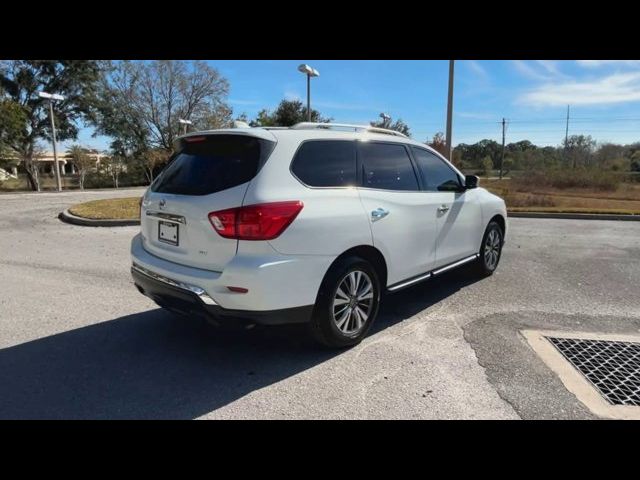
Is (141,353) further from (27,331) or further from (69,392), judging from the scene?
(27,331)

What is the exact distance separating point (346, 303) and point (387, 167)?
1.44 metres

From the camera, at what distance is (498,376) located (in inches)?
128

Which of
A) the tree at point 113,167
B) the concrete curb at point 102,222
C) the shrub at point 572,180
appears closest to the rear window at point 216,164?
the concrete curb at point 102,222

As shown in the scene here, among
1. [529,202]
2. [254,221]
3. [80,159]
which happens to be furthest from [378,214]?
[80,159]

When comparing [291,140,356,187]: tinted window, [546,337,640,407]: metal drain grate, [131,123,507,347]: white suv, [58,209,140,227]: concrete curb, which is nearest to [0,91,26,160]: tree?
[58,209,140,227]: concrete curb

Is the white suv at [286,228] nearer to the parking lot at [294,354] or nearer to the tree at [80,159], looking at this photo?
the parking lot at [294,354]

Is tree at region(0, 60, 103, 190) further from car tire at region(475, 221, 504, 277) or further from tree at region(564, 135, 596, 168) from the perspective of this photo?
tree at region(564, 135, 596, 168)

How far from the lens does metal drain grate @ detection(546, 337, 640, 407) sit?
3.05 metres

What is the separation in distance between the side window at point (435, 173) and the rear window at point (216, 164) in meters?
2.05

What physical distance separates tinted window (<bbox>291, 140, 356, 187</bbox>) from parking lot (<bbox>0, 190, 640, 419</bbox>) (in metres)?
1.23

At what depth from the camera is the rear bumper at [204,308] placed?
122 inches

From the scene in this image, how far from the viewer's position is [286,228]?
10.1 feet
